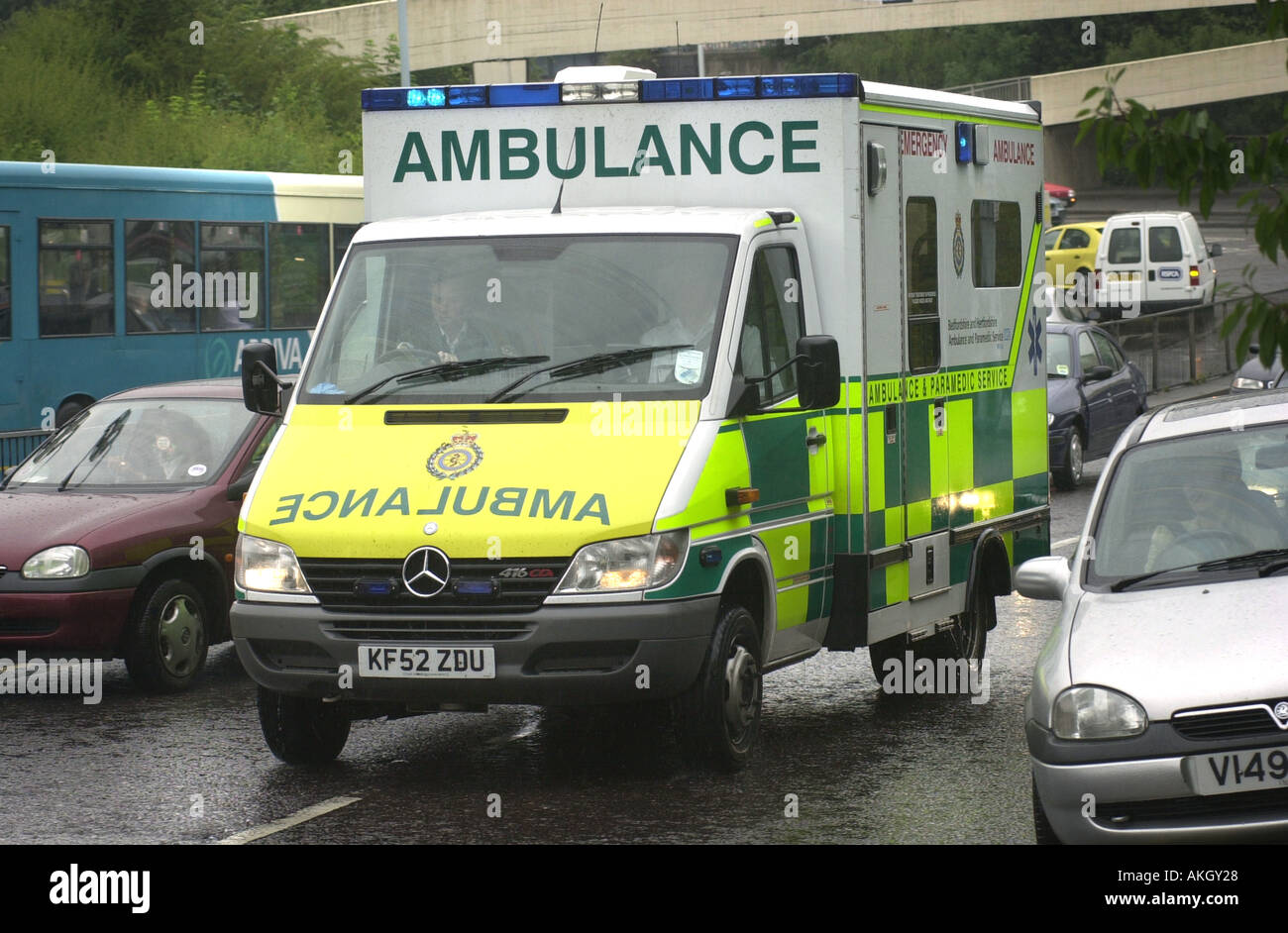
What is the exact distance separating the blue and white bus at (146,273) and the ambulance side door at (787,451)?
11.4m

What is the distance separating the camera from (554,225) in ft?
28.9

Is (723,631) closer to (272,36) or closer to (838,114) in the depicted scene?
(838,114)

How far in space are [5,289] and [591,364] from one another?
12.0m

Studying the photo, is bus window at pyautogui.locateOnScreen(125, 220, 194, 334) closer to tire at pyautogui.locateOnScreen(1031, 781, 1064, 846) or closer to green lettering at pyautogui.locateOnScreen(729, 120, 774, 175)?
green lettering at pyautogui.locateOnScreen(729, 120, 774, 175)

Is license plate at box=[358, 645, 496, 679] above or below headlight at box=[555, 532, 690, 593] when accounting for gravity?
below

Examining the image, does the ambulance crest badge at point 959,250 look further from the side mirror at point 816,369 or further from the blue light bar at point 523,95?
the blue light bar at point 523,95

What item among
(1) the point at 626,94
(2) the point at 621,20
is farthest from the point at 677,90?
(2) the point at 621,20

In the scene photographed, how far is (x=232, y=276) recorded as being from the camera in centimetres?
2172

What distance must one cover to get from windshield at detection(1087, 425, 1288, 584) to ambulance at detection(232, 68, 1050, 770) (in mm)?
1527

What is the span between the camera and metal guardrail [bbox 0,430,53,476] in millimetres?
14812

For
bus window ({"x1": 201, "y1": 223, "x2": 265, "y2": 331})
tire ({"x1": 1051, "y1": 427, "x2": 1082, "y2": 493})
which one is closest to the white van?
tire ({"x1": 1051, "y1": 427, "x2": 1082, "y2": 493})

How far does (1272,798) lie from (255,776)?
4345mm

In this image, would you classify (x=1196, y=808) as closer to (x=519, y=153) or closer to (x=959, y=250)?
(x=519, y=153)

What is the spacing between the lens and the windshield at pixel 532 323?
8.36 metres
